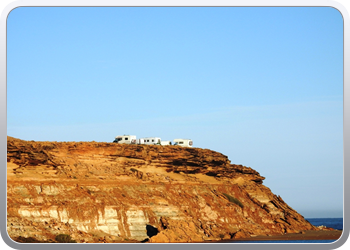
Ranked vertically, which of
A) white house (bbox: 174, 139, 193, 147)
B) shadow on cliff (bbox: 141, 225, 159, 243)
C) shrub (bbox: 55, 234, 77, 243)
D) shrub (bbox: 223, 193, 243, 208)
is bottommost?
shadow on cliff (bbox: 141, 225, 159, 243)

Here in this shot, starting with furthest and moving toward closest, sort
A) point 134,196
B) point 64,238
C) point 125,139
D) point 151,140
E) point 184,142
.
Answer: point 184,142, point 151,140, point 125,139, point 134,196, point 64,238

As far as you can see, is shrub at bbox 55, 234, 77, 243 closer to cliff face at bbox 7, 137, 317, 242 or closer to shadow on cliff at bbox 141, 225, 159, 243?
cliff face at bbox 7, 137, 317, 242

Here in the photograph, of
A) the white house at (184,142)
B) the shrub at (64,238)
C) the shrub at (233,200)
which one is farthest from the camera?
the white house at (184,142)

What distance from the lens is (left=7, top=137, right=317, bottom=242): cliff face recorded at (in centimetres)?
5253

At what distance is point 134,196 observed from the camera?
204 ft

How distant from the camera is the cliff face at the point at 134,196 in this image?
5253cm

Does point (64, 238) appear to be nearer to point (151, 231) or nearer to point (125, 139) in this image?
point (151, 231)

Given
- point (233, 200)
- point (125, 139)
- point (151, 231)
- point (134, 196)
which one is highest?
point (125, 139)

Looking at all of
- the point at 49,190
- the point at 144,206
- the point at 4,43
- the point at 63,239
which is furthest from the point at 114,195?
the point at 4,43

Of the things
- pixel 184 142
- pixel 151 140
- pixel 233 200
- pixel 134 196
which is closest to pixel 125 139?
pixel 151 140

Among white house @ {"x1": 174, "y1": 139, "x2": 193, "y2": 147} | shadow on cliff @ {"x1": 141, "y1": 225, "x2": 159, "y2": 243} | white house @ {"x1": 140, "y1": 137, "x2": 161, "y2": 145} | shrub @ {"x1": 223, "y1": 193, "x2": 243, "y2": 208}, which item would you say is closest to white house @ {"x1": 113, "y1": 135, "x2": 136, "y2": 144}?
white house @ {"x1": 140, "y1": 137, "x2": 161, "y2": 145}

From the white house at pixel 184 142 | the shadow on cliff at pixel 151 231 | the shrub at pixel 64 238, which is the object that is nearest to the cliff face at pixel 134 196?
the shadow on cliff at pixel 151 231

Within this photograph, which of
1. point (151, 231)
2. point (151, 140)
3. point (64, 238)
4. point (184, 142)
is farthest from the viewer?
point (184, 142)

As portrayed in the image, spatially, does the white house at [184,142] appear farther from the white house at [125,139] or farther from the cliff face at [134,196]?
the white house at [125,139]
